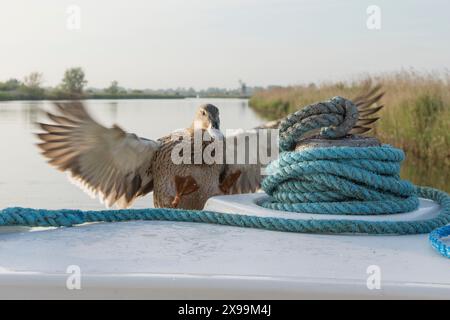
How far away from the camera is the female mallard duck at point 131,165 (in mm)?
4934

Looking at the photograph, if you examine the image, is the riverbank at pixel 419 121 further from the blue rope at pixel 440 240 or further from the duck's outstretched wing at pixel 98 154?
the blue rope at pixel 440 240

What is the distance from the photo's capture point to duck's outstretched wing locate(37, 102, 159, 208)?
16.8ft

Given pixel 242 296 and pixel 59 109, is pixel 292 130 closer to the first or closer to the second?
pixel 242 296

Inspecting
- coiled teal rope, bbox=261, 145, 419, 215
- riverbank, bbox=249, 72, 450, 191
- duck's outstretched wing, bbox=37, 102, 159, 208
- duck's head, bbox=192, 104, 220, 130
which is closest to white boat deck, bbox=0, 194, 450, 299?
coiled teal rope, bbox=261, 145, 419, 215

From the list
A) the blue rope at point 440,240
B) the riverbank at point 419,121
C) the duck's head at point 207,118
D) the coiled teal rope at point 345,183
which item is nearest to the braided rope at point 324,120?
the coiled teal rope at point 345,183

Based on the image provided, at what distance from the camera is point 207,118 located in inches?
215

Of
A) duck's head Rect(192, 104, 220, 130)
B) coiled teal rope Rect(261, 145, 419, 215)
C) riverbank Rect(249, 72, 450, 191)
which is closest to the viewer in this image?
coiled teal rope Rect(261, 145, 419, 215)

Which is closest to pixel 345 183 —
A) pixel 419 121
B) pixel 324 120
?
pixel 324 120

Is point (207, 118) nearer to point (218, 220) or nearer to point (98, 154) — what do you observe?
point (98, 154)

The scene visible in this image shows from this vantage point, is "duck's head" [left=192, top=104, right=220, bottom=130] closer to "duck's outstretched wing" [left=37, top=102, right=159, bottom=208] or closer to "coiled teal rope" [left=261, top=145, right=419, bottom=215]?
"duck's outstretched wing" [left=37, top=102, right=159, bottom=208]

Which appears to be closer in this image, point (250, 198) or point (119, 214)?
point (119, 214)

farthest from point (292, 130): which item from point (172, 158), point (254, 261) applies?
point (172, 158)

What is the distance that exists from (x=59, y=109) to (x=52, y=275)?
3.27 m
